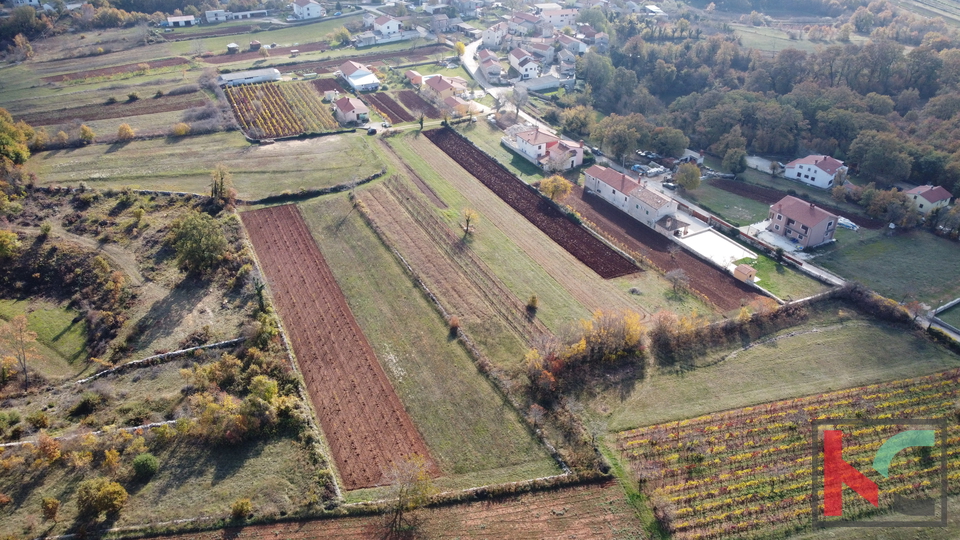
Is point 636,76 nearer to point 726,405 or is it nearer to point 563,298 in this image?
point 563,298

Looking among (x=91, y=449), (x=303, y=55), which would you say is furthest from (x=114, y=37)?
(x=91, y=449)

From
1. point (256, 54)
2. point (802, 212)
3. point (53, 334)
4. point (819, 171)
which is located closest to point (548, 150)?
point (802, 212)

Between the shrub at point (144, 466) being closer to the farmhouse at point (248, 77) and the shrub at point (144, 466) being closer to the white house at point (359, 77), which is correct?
the white house at point (359, 77)

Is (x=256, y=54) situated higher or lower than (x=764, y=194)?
lower

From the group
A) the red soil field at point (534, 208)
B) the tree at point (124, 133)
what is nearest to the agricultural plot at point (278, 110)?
the tree at point (124, 133)

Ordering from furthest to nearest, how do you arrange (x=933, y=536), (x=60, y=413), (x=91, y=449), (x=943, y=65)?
(x=943, y=65) → (x=60, y=413) → (x=91, y=449) → (x=933, y=536)

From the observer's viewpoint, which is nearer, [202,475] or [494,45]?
[202,475]

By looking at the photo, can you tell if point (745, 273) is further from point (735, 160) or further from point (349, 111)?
point (349, 111)
